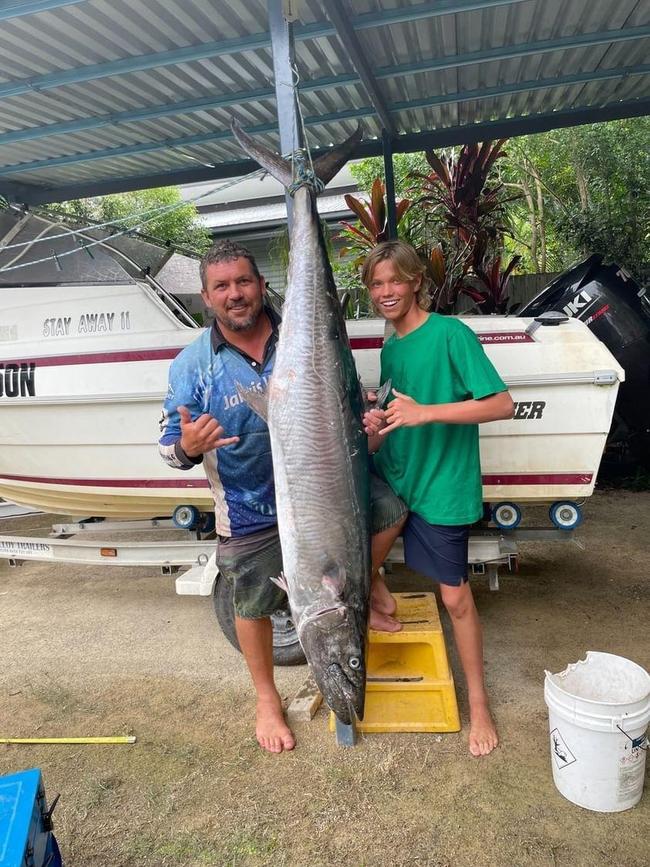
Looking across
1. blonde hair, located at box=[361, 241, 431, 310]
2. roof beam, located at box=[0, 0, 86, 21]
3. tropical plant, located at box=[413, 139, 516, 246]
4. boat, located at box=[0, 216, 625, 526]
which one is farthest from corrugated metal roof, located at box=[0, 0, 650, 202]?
tropical plant, located at box=[413, 139, 516, 246]

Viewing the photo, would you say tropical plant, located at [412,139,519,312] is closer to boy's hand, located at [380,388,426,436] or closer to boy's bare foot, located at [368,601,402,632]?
boy's bare foot, located at [368,601,402,632]

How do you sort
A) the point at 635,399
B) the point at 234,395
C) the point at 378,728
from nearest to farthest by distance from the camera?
the point at 234,395 < the point at 378,728 < the point at 635,399

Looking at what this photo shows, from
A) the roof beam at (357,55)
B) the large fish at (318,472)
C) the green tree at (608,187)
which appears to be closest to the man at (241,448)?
the large fish at (318,472)

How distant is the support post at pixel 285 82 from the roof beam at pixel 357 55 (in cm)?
70

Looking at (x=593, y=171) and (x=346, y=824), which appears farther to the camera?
(x=593, y=171)

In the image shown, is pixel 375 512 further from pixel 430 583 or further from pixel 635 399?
pixel 635 399

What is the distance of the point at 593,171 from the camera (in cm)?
889

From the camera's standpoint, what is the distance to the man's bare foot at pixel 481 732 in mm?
2510

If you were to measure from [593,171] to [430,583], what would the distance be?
7337 mm

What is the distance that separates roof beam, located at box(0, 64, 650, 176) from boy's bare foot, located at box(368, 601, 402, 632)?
3.26 meters

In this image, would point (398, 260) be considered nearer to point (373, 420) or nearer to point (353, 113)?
point (373, 420)

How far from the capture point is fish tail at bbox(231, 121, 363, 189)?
2291 mm

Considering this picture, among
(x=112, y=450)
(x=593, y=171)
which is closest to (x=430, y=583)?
(x=112, y=450)

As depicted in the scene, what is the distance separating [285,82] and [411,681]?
2545 millimetres
